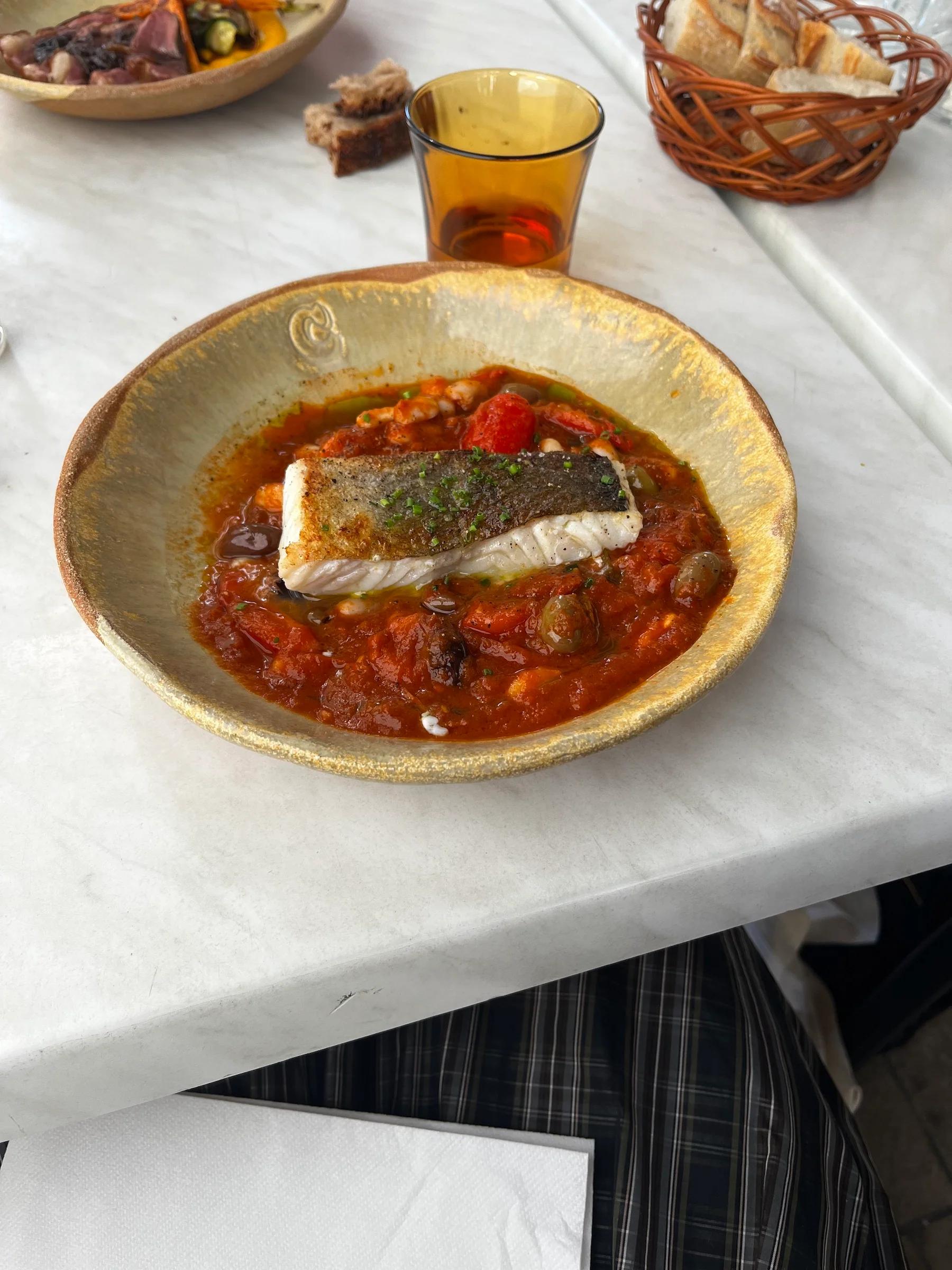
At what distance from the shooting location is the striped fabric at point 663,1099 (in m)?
1.39

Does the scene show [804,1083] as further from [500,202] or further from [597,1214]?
[500,202]

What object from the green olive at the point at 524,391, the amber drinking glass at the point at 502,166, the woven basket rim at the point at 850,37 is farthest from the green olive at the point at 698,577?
the woven basket rim at the point at 850,37

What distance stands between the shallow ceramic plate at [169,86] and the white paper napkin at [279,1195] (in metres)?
2.38

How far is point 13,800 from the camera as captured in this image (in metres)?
1.35

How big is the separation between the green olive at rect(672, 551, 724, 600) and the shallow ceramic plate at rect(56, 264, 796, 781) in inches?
1.5

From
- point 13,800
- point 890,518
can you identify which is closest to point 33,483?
point 13,800

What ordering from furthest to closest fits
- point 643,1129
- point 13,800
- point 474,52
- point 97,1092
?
point 474,52, point 643,1129, point 13,800, point 97,1092

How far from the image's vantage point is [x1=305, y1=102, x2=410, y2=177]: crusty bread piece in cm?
254

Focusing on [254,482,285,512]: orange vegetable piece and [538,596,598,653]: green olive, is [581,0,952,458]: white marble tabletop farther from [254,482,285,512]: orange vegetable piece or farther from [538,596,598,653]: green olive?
[254,482,285,512]: orange vegetable piece

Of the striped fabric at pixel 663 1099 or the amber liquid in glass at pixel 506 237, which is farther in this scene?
the amber liquid in glass at pixel 506 237

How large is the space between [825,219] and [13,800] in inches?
91.5

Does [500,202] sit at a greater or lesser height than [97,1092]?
greater

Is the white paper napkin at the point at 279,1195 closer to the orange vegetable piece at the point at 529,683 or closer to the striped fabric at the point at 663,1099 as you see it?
the striped fabric at the point at 663,1099

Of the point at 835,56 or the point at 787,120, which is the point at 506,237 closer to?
the point at 787,120
